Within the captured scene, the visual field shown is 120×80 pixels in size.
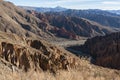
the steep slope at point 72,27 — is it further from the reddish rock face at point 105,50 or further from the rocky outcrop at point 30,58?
the rocky outcrop at point 30,58

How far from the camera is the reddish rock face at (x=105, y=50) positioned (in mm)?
67312

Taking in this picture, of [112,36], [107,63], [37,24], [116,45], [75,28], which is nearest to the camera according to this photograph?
[107,63]

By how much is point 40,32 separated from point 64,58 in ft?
337

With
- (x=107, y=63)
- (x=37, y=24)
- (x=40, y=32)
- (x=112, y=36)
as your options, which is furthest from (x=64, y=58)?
(x=37, y=24)

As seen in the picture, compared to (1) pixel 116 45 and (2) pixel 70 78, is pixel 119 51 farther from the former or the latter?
(2) pixel 70 78

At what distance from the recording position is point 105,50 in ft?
261

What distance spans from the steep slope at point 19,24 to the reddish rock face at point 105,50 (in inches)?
1029

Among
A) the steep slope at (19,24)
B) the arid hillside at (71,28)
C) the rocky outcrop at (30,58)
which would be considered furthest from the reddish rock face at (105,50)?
the arid hillside at (71,28)

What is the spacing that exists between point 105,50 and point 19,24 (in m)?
61.9

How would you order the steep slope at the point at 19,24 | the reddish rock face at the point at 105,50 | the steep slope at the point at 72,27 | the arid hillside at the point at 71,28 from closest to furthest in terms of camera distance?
the reddish rock face at the point at 105,50 → the steep slope at the point at 19,24 → the arid hillside at the point at 71,28 → the steep slope at the point at 72,27

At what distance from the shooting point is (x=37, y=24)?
151750 mm

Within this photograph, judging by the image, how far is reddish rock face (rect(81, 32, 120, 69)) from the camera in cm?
6731

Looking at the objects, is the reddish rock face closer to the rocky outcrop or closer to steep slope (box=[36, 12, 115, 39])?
the rocky outcrop

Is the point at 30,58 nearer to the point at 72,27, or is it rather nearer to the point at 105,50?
the point at 105,50
